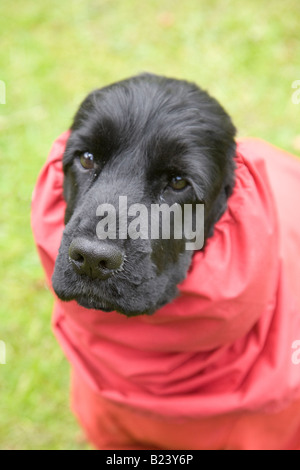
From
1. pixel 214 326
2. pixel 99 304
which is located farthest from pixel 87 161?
pixel 214 326

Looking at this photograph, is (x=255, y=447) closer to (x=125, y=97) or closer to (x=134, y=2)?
(x=125, y=97)

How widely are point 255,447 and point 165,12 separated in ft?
17.2

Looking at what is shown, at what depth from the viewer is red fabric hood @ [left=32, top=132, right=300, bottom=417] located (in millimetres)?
2273

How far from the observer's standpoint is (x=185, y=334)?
2.37m

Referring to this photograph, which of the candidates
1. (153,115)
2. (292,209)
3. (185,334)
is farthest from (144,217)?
(292,209)

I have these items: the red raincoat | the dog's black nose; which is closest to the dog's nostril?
the dog's black nose

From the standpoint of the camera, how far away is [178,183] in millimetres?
2232

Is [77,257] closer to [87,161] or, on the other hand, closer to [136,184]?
[136,184]

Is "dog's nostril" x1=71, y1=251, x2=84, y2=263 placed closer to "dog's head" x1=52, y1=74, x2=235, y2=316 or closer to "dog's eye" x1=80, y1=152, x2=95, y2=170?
"dog's head" x1=52, y1=74, x2=235, y2=316

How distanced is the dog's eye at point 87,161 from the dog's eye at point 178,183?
0.38 m

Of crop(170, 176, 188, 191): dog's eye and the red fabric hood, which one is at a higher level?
crop(170, 176, 188, 191): dog's eye

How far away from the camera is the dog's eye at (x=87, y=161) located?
232 centimetres

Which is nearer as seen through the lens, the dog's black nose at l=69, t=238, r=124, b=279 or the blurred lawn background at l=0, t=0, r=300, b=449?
the dog's black nose at l=69, t=238, r=124, b=279

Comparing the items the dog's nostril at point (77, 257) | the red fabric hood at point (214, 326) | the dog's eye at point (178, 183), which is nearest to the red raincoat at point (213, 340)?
Result: the red fabric hood at point (214, 326)
